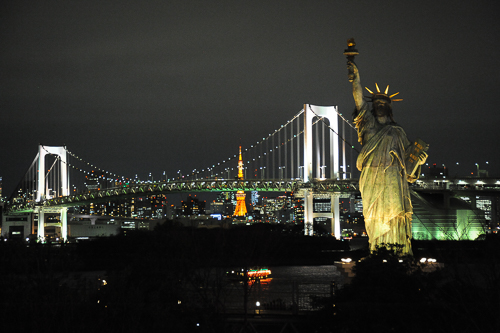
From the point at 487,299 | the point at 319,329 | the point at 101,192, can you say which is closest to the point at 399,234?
the point at 319,329

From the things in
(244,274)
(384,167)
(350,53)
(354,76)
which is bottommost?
(244,274)

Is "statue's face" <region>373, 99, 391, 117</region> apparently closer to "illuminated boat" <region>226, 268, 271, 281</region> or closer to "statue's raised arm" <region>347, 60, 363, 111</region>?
"statue's raised arm" <region>347, 60, 363, 111</region>

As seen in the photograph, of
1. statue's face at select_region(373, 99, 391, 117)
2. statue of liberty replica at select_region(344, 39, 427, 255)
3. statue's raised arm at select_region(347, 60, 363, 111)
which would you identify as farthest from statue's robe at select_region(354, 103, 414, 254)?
statue's raised arm at select_region(347, 60, 363, 111)

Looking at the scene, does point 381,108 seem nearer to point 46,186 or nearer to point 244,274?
point 244,274

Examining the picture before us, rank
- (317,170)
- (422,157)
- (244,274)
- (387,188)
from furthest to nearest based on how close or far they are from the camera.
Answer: (317,170) → (422,157) → (244,274) → (387,188)

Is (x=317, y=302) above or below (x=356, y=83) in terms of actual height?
below

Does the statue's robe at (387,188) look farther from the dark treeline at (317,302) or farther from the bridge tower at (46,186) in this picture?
Result: the bridge tower at (46,186)

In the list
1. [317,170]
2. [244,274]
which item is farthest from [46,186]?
[244,274]
